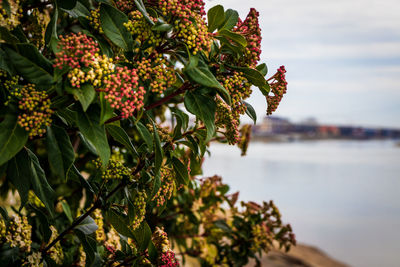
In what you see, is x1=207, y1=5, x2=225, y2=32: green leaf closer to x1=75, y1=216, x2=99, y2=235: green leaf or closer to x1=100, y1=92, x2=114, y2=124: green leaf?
x1=100, y1=92, x2=114, y2=124: green leaf

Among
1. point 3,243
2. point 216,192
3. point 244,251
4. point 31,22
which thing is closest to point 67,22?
point 31,22

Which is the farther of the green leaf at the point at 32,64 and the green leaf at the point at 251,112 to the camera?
the green leaf at the point at 251,112

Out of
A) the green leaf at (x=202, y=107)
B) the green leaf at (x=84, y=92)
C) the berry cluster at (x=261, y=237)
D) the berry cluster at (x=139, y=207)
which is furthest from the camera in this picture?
the berry cluster at (x=261, y=237)

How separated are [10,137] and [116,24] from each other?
8.7 inches

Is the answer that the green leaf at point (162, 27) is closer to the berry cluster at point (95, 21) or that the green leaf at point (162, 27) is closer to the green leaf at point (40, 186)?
the berry cluster at point (95, 21)

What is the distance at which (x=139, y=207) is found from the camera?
2.08 feet

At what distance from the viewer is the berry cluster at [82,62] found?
0.43 metres

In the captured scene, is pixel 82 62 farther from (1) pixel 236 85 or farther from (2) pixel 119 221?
(2) pixel 119 221

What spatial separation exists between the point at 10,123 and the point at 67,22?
2.42ft

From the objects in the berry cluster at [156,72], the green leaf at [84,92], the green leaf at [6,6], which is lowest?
the green leaf at [84,92]

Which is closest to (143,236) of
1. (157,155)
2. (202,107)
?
(157,155)

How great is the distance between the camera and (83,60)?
1.43 ft

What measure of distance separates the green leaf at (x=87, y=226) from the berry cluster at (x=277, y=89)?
17.3 inches

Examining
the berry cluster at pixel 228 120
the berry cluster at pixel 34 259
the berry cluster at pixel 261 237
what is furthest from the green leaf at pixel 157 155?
the berry cluster at pixel 261 237
